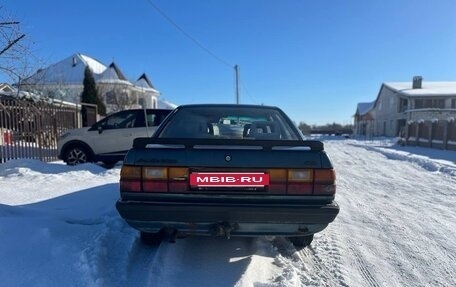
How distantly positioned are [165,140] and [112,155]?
7.08m

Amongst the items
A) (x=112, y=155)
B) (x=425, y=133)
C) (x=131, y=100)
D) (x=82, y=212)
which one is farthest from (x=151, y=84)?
(x=82, y=212)

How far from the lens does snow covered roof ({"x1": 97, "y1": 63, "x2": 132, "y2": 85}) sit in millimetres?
36912

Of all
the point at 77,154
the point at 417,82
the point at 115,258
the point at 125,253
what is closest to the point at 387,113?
the point at 417,82

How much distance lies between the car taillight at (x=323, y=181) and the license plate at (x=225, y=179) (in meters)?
0.47

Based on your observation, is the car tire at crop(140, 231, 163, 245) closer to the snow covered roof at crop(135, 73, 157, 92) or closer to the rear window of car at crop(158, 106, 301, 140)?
the rear window of car at crop(158, 106, 301, 140)

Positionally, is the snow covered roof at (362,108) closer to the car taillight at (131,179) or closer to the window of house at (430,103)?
the window of house at (430,103)

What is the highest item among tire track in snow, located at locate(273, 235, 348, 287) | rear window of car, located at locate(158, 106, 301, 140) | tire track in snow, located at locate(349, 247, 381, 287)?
rear window of car, located at locate(158, 106, 301, 140)

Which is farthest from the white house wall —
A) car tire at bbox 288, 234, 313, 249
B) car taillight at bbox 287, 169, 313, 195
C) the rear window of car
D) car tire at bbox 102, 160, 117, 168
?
car taillight at bbox 287, 169, 313, 195

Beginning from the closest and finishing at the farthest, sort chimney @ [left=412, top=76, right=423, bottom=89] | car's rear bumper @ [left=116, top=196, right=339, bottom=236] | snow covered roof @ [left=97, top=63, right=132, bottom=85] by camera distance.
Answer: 1. car's rear bumper @ [left=116, top=196, right=339, bottom=236]
2. snow covered roof @ [left=97, top=63, right=132, bottom=85]
3. chimney @ [left=412, top=76, right=423, bottom=89]

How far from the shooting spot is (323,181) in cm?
266

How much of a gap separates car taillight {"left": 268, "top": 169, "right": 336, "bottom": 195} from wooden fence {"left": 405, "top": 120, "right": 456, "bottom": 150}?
59.8ft

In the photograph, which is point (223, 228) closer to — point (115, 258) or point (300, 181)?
point (300, 181)

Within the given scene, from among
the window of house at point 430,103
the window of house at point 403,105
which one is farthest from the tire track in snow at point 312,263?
the window of house at point 403,105

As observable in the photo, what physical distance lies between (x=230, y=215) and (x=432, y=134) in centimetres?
2129
